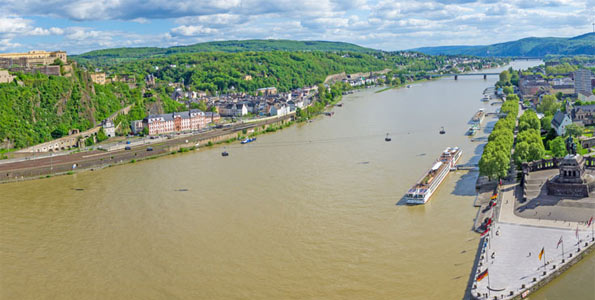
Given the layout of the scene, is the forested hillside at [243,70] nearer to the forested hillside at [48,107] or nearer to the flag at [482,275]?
the forested hillside at [48,107]

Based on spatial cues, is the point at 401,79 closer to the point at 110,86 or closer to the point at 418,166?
the point at 110,86

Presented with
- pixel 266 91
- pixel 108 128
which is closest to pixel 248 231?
pixel 108 128

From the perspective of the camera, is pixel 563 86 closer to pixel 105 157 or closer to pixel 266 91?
pixel 266 91

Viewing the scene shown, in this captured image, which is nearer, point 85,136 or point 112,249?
point 112,249

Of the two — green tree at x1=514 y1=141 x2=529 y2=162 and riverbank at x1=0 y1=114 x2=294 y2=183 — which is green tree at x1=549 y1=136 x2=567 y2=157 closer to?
green tree at x1=514 y1=141 x2=529 y2=162

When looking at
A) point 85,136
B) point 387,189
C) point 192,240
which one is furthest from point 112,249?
point 85,136
